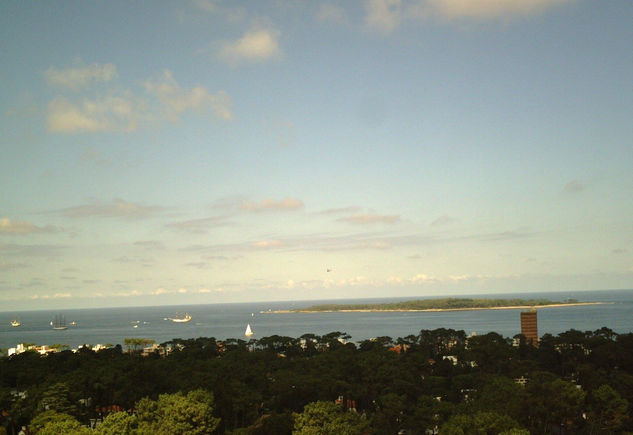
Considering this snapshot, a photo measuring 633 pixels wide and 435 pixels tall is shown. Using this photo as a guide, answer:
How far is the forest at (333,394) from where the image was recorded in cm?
2830

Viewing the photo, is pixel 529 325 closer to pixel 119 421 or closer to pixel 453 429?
pixel 453 429

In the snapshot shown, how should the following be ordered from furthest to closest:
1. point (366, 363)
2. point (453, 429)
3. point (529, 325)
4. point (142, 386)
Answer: point (529, 325) → point (366, 363) → point (142, 386) → point (453, 429)

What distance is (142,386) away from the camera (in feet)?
115

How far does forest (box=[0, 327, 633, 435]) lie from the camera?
2830 centimetres

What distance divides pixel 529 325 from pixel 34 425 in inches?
2619

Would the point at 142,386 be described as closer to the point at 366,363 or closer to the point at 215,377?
the point at 215,377

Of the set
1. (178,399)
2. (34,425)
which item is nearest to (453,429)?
(178,399)

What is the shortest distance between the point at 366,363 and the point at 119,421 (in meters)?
18.9

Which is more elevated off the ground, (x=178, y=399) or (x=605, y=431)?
(x=178, y=399)

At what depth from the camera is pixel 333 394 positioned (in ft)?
119

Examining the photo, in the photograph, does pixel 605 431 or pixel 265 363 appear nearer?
pixel 605 431

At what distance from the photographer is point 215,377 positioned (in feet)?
115

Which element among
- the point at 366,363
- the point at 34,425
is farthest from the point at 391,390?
the point at 34,425

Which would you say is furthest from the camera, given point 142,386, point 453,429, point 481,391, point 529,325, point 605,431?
point 529,325
